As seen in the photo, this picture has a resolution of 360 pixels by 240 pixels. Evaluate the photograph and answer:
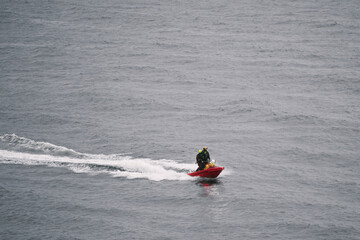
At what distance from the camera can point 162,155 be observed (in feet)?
163

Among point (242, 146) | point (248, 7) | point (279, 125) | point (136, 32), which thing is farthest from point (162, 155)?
point (248, 7)

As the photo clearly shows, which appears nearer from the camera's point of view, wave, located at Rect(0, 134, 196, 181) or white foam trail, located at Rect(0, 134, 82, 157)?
wave, located at Rect(0, 134, 196, 181)

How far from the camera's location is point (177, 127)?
5806 cm

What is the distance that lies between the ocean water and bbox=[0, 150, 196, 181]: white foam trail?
187mm

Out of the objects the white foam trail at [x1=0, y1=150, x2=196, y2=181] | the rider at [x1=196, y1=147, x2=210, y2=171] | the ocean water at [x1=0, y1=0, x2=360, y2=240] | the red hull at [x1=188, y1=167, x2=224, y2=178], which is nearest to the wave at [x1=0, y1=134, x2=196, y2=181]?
the white foam trail at [x1=0, y1=150, x2=196, y2=181]

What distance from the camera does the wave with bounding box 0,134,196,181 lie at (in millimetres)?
45969

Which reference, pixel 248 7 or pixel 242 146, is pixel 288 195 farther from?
pixel 248 7

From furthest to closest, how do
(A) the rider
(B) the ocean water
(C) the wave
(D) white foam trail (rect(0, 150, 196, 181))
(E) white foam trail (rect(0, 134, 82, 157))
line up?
(E) white foam trail (rect(0, 134, 82, 157)) < (C) the wave < (D) white foam trail (rect(0, 150, 196, 181)) < (A) the rider < (B) the ocean water

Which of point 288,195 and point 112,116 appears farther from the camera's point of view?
point 112,116

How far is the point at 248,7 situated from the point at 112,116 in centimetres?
8505

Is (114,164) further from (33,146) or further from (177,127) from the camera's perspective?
(177,127)

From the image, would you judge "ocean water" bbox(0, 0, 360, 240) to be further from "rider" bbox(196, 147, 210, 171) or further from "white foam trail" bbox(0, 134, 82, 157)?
"rider" bbox(196, 147, 210, 171)

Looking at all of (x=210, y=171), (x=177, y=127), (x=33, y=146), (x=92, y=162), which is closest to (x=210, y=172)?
(x=210, y=171)

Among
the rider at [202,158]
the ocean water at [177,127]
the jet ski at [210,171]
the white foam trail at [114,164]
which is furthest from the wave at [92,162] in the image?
the rider at [202,158]
